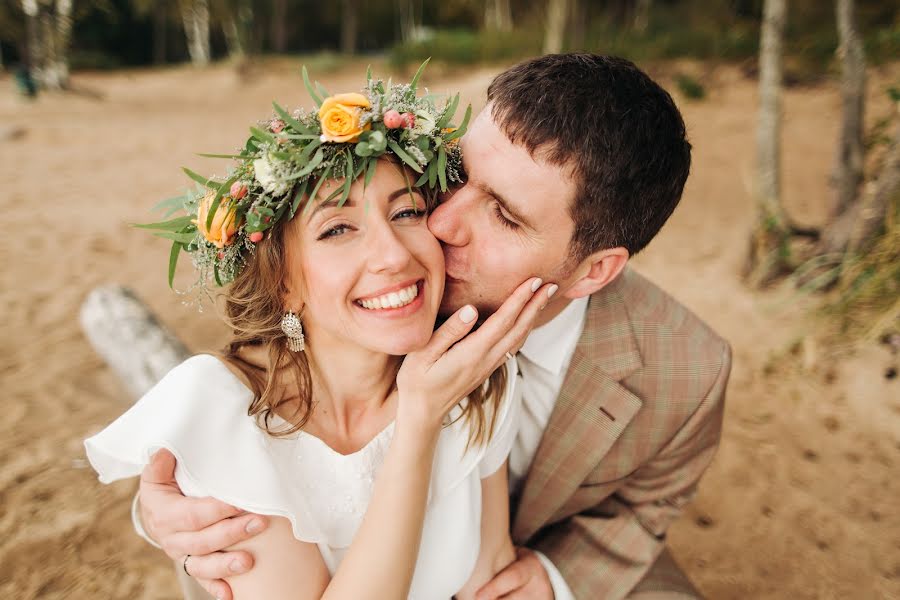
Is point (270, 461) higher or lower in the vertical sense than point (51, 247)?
higher

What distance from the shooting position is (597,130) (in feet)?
6.70

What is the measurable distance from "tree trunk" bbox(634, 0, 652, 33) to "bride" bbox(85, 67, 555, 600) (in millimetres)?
19157

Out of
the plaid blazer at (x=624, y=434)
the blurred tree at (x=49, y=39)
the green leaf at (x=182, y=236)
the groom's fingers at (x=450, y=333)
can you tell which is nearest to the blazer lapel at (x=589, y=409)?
the plaid blazer at (x=624, y=434)

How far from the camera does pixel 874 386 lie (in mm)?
4355

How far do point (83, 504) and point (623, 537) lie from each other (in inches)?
114

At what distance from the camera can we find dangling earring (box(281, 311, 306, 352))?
6.30ft

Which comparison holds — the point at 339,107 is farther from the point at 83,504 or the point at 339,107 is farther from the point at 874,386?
the point at 874,386

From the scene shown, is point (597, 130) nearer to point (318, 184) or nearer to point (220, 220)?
point (318, 184)

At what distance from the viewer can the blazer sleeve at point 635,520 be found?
246 cm

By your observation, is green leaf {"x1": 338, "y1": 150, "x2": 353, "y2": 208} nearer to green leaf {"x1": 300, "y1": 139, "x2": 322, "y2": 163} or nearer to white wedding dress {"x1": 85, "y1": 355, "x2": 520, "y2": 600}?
green leaf {"x1": 300, "y1": 139, "x2": 322, "y2": 163}

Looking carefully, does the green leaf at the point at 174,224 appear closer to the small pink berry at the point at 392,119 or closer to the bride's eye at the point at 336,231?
the bride's eye at the point at 336,231

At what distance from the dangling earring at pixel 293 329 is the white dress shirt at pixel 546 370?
0.88 meters

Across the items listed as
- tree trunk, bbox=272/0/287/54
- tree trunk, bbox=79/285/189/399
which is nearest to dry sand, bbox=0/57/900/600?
tree trunk, bbox=79/285/189/399

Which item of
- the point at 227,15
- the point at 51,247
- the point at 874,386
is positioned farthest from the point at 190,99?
the point at 874,386
